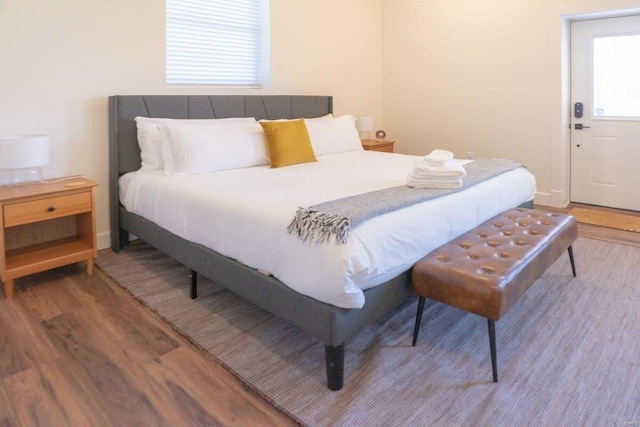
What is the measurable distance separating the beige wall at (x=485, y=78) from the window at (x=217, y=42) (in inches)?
76.3

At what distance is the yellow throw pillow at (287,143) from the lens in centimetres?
339

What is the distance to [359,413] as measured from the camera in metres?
1.67

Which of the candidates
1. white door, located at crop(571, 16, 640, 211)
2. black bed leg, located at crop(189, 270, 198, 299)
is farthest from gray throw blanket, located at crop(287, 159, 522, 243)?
white door, located at crop(571, 16, 640, 211)

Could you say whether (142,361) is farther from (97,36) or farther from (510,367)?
(97,36)

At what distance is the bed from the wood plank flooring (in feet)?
1.14

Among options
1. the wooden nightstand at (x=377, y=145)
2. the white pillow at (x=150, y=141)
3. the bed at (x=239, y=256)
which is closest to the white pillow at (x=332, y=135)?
the bed at (x=239, y=256)

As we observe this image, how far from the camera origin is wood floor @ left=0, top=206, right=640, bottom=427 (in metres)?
1.68

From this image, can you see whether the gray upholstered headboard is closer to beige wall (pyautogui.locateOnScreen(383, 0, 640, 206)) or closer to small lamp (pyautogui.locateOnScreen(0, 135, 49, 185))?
small lamp (pyautogui.locateOnScreen(0, 135, 49, 185))

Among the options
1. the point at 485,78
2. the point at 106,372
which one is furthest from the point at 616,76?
the point at 106,372

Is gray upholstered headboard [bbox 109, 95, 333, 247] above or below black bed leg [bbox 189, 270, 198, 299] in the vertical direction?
above

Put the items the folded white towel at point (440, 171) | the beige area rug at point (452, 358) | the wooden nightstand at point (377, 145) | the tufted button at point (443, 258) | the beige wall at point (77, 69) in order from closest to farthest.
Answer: the beige area rug at point (452, 358) → the tufted button at point (443, 258) → the folded white towel at point (440, 171) → the beige wall at point (77, 69) → the wooden nightstand at point (377, 145)

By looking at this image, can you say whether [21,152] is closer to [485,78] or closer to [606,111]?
[485,78]

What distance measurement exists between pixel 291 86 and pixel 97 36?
1.92 meters

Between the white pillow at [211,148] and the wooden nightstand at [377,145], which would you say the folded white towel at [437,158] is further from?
the wooden nightstand at [377,145]
